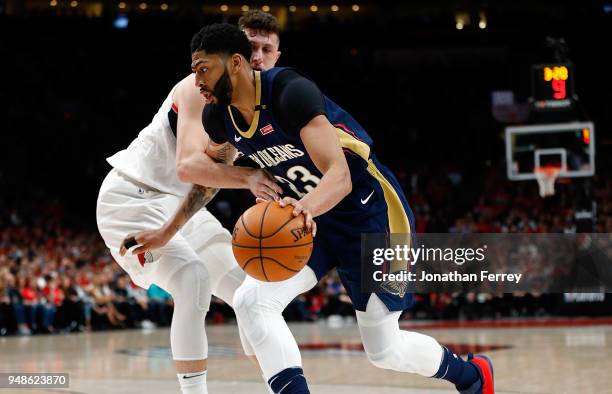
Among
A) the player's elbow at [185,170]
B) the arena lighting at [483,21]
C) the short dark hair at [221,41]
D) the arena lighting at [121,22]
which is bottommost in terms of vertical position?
the player's elbow at [185,170]

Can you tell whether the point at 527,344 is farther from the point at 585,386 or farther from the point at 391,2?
the point at 391,2

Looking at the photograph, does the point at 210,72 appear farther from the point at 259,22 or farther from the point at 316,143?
the point at 259,22

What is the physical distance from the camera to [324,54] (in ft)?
81.0

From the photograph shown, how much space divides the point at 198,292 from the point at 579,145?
38.9ft

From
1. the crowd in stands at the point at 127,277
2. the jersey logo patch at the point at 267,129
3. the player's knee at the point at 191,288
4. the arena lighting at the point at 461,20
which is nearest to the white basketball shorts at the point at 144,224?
the player's knee at the point at 191,288

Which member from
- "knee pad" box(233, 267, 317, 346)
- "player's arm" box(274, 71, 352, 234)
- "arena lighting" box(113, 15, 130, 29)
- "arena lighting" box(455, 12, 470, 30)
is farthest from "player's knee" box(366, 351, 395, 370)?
"arena lighting" box(455, 12, 470, 30)

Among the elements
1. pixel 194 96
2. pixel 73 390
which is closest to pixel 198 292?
pixel 194 96

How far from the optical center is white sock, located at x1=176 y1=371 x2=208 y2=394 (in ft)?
14.6

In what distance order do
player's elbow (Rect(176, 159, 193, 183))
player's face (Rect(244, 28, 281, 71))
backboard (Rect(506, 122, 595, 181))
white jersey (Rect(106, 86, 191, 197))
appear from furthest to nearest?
backboard (Rect(506, 122, 595, 181)) < white jersey (Rect(106, 86, 191, 197)) < player's face (Rect(244, 28, 281, 71)) < player's elbow (Rect(176, 159, 193, 183))

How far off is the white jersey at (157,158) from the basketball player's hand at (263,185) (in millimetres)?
1091

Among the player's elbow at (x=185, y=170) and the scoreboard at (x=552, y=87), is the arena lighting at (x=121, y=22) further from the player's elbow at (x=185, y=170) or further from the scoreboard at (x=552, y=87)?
the player's elbow at (x=185, y=170)

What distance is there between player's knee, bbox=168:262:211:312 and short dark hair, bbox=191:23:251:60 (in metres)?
1.33

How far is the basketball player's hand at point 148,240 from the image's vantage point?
4.26 meters

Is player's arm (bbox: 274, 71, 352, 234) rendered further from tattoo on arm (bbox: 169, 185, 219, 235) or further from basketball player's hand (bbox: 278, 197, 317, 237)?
tattoo on arm (bbox: 169, 185, 219, 235)
